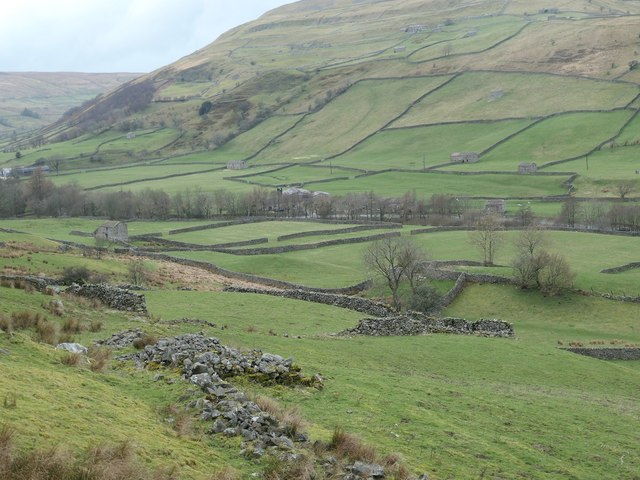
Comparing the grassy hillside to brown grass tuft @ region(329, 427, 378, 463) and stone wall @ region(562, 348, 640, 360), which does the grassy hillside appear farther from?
stone wall @ region(562, 348, 640, 360)

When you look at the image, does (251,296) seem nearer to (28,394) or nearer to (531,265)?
(531,265)

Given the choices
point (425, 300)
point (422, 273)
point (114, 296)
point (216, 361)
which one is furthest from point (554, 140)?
point (216, 361)

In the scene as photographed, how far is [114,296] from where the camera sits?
38000 mm

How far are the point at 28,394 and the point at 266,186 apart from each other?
6056 inches

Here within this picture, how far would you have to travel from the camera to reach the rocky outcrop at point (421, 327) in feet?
135

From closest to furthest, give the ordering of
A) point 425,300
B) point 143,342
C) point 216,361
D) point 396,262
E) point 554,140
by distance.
A: point 216,361 < point 143,342 < point 425,300 < point 396,262 < point 554,140

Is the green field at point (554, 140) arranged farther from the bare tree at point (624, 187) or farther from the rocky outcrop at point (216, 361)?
the rocky outcrop at point (216, 361)

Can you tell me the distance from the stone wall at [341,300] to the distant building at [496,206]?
81293mm

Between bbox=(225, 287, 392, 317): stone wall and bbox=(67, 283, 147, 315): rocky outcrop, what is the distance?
17355 millimetres

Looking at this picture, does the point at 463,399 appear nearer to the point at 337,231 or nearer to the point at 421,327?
the point at 421,327

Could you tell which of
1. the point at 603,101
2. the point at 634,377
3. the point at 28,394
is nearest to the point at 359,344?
the point at 634,377

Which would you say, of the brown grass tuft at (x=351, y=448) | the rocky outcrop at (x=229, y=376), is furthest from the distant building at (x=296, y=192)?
the brown grass tuft at (x=351, y=448)

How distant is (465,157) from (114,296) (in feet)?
501

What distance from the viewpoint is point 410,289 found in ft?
221
